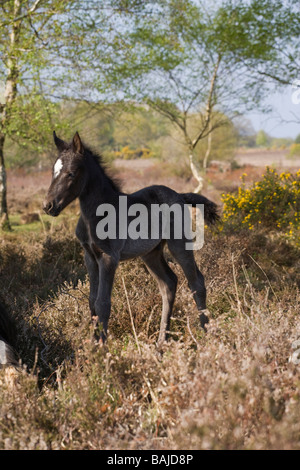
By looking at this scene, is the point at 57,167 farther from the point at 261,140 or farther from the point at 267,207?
the point at 261,140

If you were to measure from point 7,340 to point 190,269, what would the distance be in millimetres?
1738

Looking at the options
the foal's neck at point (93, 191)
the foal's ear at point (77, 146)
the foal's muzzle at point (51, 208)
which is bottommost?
the foal's muzzle at point (51, 208)

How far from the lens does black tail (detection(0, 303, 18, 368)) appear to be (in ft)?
10.4

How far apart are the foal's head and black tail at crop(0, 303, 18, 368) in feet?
3.78

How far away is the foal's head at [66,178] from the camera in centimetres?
299

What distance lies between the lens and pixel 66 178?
9.98 ft

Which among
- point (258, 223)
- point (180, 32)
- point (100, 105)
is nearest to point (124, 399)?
point (258, 223)

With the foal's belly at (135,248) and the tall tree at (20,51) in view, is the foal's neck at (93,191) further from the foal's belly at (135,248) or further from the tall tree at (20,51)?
the tall tree at (20,51)

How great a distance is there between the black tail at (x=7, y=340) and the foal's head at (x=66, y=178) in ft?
3.78

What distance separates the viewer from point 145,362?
9.43ft

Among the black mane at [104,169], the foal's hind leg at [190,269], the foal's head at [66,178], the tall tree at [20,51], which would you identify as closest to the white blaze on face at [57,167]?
the foal's head at [66,178]

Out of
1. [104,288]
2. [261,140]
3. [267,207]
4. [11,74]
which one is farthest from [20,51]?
[261,140]

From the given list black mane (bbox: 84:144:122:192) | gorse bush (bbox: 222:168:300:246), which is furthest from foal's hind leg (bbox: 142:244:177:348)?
gorse bush (bbox: 222:168:300:246)

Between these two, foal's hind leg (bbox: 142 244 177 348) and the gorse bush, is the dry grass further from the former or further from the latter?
the gorse bush
